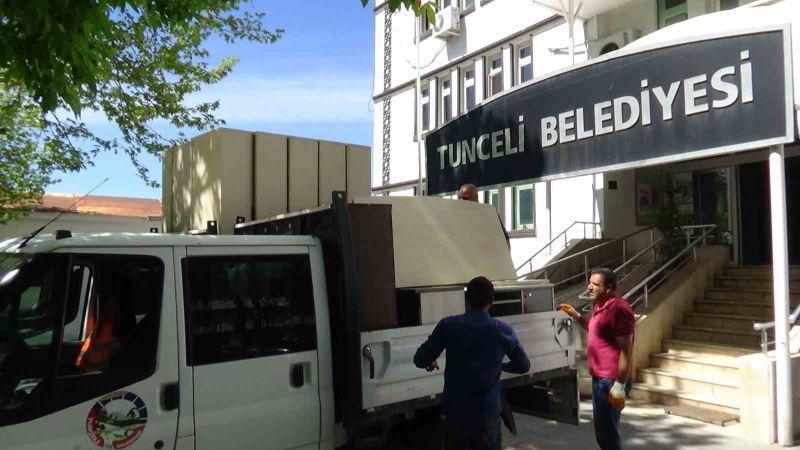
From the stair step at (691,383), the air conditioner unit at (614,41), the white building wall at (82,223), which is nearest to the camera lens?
the stair step at (691,383)

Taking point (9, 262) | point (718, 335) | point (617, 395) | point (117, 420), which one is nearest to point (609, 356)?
point (617, 395)

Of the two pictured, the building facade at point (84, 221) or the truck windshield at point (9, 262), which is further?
the building facade at point (84, 221)

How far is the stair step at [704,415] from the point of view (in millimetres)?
6574

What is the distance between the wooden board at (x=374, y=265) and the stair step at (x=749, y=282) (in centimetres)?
755

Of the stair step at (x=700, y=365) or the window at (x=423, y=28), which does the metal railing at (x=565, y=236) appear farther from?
the window at (x=423, y=28)

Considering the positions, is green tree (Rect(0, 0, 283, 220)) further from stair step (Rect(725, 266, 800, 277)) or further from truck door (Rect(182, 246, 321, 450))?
stair step (Rect(725, 266, 800, 277))

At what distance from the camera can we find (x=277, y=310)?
3.72m

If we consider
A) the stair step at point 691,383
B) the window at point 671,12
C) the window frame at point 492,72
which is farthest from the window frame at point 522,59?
the stair step at point 691,383

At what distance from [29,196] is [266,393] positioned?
38.2ft

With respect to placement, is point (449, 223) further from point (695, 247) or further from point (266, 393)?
point (695, 247)

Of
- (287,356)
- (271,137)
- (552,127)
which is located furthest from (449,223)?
(552,127)

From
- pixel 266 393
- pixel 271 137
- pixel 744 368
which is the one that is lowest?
pixel 744 368

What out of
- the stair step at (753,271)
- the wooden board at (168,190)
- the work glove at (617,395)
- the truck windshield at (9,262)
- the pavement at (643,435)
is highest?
the wooden board at (168,190)

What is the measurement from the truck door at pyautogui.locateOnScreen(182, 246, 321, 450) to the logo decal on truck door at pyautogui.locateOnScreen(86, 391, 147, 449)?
0.29 m
